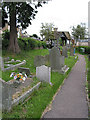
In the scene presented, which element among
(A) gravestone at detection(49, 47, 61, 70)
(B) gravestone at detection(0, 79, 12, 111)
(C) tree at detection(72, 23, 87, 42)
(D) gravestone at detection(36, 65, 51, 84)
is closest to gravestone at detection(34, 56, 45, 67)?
(A) gravestone at detection(49, 47, 61, 70)

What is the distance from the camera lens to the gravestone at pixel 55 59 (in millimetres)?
9134

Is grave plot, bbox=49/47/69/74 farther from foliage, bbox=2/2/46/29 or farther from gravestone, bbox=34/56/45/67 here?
foliage, bbox=2/2/46/29

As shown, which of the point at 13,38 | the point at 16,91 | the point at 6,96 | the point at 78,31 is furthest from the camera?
the point at 78,31

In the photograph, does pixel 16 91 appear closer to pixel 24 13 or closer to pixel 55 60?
pixel 55 60

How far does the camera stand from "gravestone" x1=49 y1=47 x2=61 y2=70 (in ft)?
30.0

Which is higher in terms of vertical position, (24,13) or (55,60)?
(24,13)

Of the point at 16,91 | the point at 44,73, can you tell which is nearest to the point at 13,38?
the point at 44,73

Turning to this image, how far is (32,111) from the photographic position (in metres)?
4.09

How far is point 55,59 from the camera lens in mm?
9227

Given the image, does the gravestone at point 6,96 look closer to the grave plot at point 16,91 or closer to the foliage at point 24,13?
the grave plot at point 16,91

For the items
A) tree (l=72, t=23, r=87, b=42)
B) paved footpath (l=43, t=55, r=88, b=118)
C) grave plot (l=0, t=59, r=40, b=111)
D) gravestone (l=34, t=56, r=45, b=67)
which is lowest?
paved footpath (l=43, t=55, r=88, b=118)

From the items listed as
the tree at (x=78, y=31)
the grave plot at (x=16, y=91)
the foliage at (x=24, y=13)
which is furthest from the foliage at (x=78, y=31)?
the grave plot at (x=16, y=91)

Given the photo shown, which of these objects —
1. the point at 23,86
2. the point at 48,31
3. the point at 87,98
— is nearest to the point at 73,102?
the point at 87,98

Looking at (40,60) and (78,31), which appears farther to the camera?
(78,31)
